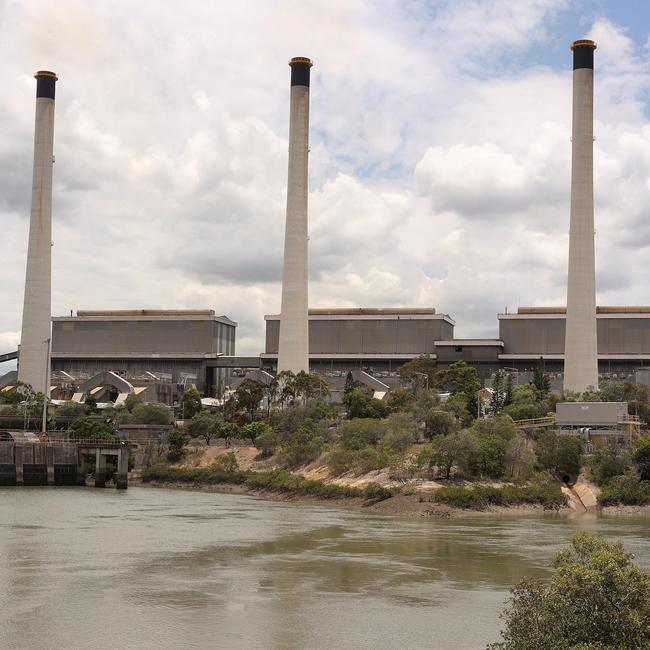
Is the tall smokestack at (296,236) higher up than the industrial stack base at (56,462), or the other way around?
the tall smokestack at (296,236)

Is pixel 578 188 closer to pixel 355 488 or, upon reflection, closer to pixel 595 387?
pixel 595 387

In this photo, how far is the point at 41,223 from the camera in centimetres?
14100

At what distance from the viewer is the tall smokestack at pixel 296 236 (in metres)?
129

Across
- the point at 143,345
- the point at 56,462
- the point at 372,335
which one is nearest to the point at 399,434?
the point at 56,462

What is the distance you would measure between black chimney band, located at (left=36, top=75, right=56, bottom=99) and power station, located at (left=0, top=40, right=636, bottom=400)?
14 centimetres

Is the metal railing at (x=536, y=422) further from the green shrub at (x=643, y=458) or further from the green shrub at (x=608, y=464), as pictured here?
the green shrub at (x=643, y=458)

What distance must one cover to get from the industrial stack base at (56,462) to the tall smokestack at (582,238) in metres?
58.2

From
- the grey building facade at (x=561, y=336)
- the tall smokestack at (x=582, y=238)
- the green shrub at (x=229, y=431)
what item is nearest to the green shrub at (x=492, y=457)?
the green shrub at (x=229, y=431)

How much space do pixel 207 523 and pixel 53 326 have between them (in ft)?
423

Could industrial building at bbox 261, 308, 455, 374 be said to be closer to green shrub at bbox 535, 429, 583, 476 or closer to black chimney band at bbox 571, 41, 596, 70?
black chimney band at bbox 571, 41, 596, 70

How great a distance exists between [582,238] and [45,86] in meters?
79.1

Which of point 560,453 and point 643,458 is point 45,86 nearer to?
point 560,453

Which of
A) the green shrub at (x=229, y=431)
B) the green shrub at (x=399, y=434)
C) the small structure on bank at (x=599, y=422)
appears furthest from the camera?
the green shrub at (x=229, y=431)

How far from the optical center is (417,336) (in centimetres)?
16050
